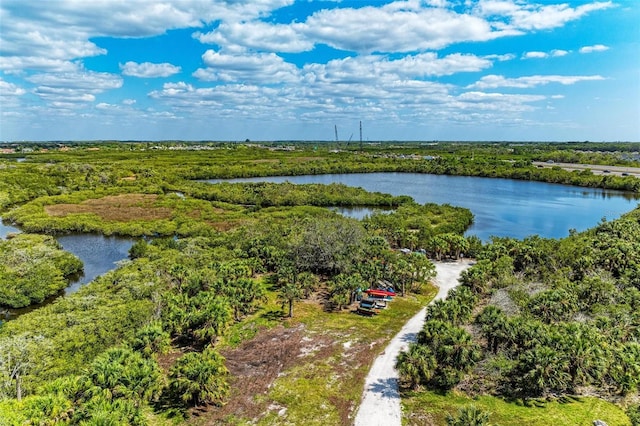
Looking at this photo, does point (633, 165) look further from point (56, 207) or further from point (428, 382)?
point (56, 207)

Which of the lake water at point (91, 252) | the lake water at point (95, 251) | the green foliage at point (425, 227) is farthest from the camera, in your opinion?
the green foliage at point (425, 227)

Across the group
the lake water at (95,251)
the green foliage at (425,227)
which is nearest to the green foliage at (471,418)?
the green foliage at (425,227)

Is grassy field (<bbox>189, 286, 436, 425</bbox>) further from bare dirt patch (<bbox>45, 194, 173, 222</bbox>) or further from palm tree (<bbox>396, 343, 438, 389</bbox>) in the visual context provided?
bare dirt patch (<bbox>45, 194, 173, 222</bbox>)

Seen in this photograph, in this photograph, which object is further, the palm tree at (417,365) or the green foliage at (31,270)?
the green foliage at (31,270)

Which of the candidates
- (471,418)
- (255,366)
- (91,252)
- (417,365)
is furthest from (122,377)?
(91,252)

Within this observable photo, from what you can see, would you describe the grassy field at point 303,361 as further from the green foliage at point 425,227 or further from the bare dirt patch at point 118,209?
the bare dirt patch at point 118,209
